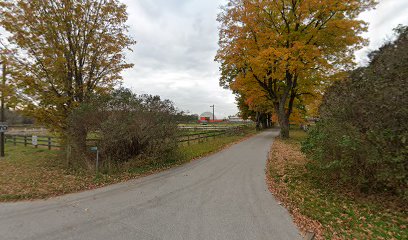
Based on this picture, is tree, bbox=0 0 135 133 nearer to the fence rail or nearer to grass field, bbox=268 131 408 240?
the fence rail

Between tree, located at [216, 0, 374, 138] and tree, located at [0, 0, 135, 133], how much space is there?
974 cm

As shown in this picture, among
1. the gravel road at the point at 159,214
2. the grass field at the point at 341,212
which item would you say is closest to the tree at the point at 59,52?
the gravel road at the point at 159,214

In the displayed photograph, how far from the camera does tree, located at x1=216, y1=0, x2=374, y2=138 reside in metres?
13.8

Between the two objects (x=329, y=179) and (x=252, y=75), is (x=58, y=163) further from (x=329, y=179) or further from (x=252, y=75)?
(x=252, y=75)

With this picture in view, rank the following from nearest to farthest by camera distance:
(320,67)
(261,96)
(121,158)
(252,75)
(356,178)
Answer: (356,178)
(121,158)
(320,67)
(252,75)
(261,96)

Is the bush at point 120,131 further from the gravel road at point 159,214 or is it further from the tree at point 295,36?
the tree at point 295,36

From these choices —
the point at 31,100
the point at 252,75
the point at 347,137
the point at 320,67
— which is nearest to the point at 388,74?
the point at 347,137

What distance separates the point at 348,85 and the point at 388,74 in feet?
4.01

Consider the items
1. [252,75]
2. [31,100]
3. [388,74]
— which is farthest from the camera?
[252,75]

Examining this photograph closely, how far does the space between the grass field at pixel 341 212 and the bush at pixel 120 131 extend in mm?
4682

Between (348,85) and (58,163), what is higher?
(348,85)

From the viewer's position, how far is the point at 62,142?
9.01 m

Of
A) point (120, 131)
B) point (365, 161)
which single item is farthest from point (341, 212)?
point (120, 131)

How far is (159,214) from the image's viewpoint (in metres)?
4.20
